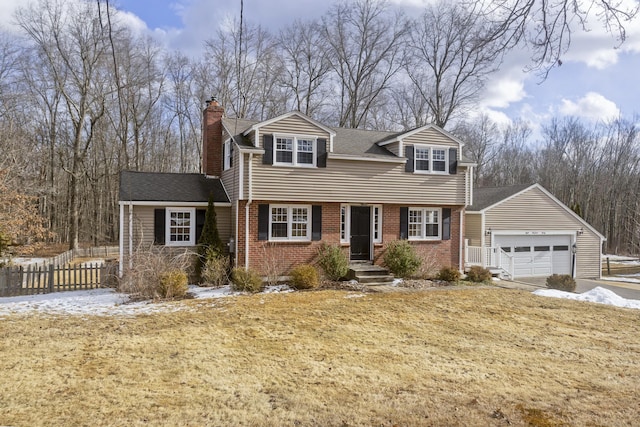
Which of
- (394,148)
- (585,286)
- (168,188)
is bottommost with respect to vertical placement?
(585,286)

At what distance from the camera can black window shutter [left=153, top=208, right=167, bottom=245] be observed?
15.5 m

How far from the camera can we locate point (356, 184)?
1664 centimetres

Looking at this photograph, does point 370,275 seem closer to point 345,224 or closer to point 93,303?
point 345,224

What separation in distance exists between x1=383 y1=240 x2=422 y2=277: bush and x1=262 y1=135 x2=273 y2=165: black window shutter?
530 centimetres

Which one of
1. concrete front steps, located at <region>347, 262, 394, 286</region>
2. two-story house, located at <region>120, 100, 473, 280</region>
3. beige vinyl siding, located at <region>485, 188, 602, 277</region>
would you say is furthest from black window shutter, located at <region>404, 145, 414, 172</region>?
beige vinyl siding, located at <region>485, 188, 602, 277</region>

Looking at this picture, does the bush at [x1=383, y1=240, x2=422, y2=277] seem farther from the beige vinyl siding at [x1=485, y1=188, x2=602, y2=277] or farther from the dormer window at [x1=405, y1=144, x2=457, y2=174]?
the beige vinyl siding at [x1=485, y1=188, x2=602, y2=277]

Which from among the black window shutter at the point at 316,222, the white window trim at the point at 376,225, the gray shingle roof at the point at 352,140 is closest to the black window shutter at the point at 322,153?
the gray shingle roof at the point at 352,140

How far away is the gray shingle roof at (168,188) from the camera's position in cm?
1545

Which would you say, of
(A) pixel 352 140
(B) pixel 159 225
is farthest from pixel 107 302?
(A) pixel 352 140

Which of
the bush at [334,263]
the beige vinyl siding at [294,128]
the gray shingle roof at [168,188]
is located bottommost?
the bush at [334,263]

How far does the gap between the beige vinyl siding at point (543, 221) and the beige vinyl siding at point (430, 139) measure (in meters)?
5.19

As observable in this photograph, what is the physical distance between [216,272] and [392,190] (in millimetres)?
7122

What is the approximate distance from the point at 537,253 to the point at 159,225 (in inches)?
699

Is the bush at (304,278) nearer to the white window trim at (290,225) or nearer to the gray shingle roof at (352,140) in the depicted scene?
the white window trim at (290,225)
